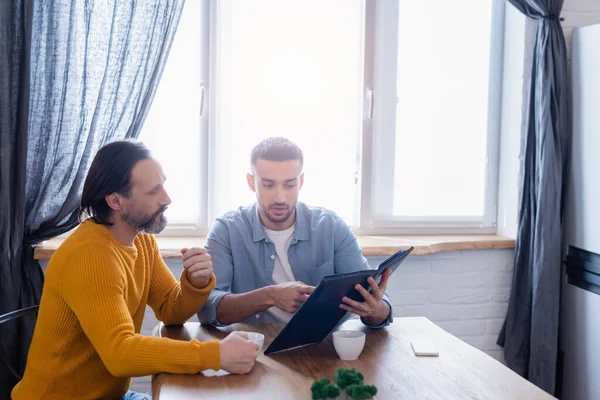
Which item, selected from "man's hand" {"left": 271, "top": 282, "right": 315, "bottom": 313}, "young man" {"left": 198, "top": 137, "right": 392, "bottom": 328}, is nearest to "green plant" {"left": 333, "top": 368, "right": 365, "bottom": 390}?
"man's hand" {"left": 271, "top": 282, "right": 315, "bottom": 313}

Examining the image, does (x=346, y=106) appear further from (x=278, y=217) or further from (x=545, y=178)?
(x=278, y=217)

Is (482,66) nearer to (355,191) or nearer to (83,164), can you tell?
(355,191)

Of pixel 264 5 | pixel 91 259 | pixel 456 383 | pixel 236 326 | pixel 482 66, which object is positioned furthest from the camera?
pixel 482 66

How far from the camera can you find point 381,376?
4.75ft

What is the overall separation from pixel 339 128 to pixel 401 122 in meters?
0.29

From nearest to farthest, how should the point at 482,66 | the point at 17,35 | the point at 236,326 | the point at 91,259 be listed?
the point at 91,259
the point at 236,326
the point at 17,35
the point at 482,66

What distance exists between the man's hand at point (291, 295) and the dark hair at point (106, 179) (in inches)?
18.6

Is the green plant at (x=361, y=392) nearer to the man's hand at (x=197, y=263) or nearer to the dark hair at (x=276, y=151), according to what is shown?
the man's hand at (x=197, y=263)

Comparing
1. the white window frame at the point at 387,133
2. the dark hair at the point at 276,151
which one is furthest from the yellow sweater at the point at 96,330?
the white window frame at the point at 387,133

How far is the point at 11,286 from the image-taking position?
244 cm

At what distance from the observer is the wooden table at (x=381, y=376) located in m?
1.34

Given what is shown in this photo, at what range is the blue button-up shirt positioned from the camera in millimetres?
2123

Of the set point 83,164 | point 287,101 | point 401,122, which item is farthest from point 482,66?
point 83,164

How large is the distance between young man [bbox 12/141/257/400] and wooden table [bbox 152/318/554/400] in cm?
6
